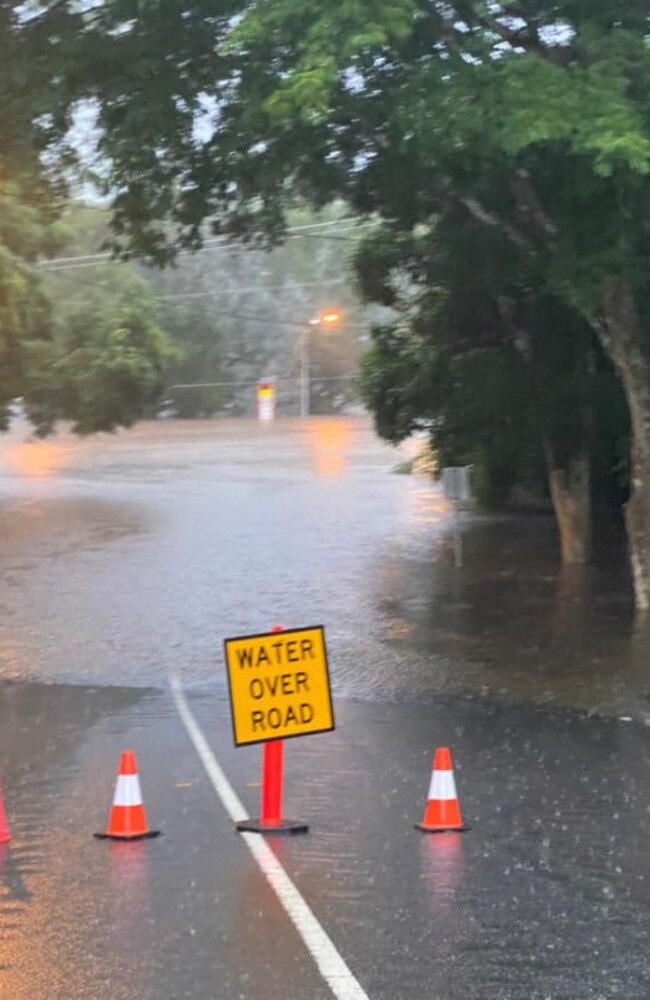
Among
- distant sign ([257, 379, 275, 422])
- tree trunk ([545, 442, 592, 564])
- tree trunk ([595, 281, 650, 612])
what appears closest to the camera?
tree trunk ([595, 281, 650, 612])

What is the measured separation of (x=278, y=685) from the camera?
7613 millimetres

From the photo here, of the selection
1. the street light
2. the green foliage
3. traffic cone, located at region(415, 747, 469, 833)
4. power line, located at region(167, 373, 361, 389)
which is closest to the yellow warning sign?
traffic cone, located at region(415, 747, 469, 833)

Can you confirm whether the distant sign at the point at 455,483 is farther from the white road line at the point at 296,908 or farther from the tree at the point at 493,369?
the white road line at the point at 296,908

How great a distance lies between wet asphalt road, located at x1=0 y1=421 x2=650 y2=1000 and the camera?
561 centimetres

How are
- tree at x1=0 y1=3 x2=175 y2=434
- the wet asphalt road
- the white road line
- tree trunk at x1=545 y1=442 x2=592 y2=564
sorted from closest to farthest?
the white road line
the wet asphalt road
tree trunk at x1=545 y1=442 x2=592 y2=564
tree at x1=0 y1=3 x2=175 y2=434

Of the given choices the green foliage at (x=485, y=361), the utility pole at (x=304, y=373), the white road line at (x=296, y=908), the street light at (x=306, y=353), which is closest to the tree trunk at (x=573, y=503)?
the green foliage at (x=485, y=361)

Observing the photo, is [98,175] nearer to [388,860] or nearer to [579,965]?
[388,860]

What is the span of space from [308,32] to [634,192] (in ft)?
11.4

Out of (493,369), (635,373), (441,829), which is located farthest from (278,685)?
(493,369)

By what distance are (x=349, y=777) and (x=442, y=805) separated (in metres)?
1.72

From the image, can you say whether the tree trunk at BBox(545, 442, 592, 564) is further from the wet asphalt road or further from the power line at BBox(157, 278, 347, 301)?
the power line at BBox(157, 278, 347, 301)

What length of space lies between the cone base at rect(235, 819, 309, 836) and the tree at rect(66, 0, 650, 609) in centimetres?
540

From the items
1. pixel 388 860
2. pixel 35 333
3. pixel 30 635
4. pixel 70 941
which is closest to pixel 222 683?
pixel 30 635

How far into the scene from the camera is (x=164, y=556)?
2558cm
